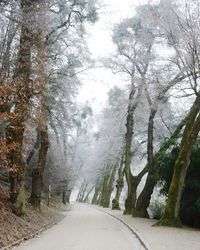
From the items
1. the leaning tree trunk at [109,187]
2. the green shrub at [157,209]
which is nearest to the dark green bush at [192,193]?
the green shrub at [157,209]

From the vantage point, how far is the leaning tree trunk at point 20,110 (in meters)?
14.5

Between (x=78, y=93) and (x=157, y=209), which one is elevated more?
(x=78, y=93)

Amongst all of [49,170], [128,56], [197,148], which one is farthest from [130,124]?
[197,148]

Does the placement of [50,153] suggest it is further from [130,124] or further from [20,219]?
[20,219]

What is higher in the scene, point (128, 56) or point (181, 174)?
point (128, 56)

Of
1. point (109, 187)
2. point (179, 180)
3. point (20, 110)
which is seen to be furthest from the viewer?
point (109, 187)

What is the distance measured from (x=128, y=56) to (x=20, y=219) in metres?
19.0

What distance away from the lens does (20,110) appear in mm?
14945

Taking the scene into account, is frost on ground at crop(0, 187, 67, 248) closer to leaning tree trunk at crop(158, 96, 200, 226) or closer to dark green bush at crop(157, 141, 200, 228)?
leaning tree trunk at crop(158, 96, 200, 226)

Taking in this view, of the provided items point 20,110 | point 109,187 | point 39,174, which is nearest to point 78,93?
point 39,174

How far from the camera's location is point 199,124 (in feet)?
67.9

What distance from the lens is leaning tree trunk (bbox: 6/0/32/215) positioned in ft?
47.4

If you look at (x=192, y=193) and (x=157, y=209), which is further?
(x=157, y=209)

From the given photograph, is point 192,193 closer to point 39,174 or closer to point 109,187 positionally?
point 39,174
